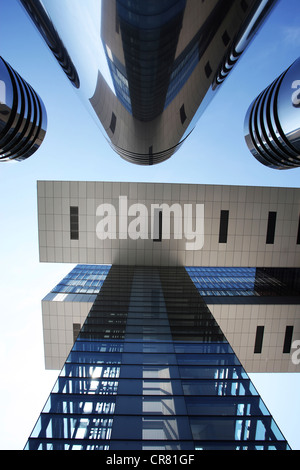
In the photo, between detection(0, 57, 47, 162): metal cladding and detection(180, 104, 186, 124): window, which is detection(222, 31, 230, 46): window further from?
detection(0, 57, 47, 162): metal cladding

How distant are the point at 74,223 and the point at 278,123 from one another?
20.1 m

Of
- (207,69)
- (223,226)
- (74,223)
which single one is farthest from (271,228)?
(207,69)

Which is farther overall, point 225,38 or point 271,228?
point 271,228

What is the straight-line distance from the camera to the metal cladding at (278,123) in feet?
50.3

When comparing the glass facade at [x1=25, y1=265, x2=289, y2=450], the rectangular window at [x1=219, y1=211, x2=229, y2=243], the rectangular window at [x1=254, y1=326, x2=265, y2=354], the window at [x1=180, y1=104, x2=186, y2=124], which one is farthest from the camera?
the rectangular window at [x1=219, y1=211, x2=229, y2=243]

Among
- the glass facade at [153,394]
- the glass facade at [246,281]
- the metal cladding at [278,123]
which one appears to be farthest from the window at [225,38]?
the glass facade at [246,281]

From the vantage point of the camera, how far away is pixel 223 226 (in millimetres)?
26781

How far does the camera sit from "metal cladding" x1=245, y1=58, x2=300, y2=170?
15.3 metres

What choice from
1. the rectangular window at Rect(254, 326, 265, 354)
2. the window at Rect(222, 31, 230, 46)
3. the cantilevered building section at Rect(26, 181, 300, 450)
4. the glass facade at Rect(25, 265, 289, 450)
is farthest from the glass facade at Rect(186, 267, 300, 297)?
the window at Rect(222, 31, 230, 46)

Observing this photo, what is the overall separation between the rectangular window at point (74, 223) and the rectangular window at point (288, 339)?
23914 millimetres

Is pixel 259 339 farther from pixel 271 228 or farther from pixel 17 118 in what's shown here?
pixel 17 118

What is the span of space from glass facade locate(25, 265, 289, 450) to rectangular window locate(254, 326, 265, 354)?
1447cm

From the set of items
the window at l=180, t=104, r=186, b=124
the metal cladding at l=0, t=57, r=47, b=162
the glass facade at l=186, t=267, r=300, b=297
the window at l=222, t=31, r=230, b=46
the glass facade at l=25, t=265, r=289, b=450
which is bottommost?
the glass facade at l=186, t=267, r=300, b=297

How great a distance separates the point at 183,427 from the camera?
7.45 meters
